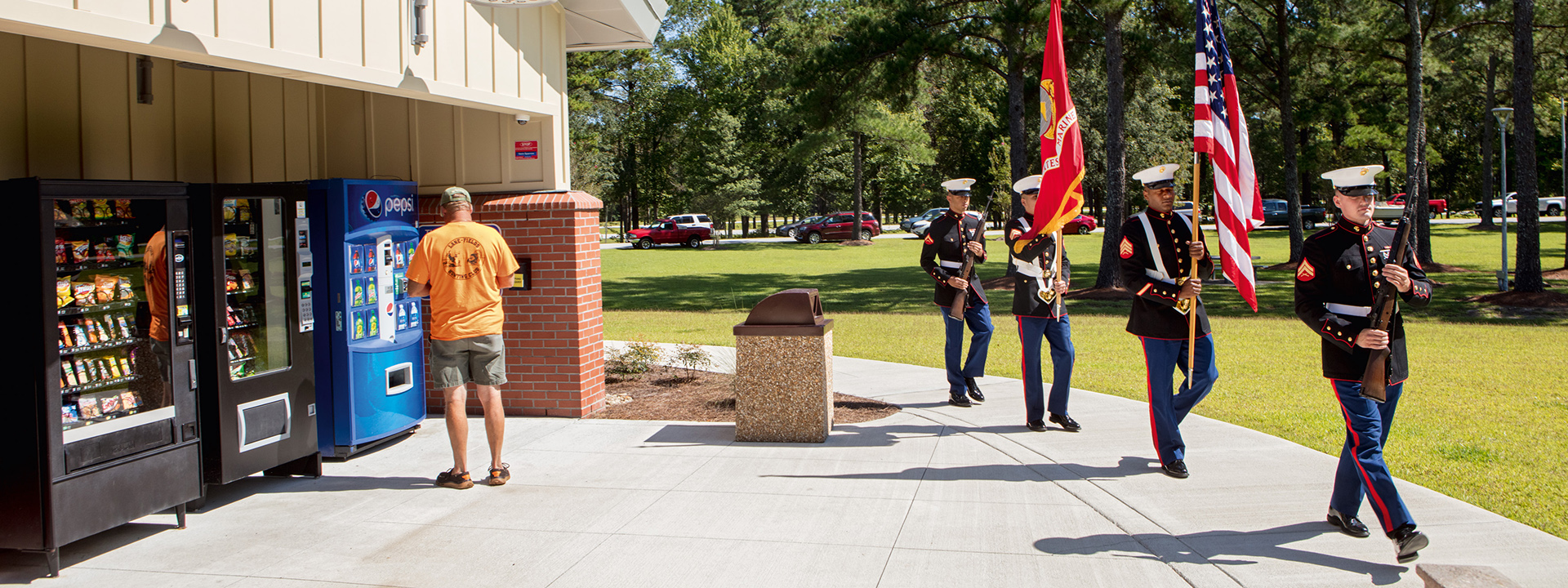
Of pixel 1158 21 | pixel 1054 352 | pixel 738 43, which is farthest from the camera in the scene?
pixel 738 43

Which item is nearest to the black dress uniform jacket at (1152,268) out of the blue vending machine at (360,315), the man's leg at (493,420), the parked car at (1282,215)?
the man's leg at (493,420)

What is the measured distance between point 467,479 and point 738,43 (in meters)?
52.4

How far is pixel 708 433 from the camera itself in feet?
23.4

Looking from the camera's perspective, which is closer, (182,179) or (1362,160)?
(182,179)

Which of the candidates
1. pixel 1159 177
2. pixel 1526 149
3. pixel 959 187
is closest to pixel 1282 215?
pixel 1526 149

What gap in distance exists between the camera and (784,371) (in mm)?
6664

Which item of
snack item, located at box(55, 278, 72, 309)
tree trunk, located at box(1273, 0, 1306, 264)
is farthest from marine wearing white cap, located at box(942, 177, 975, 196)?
tree trunk, located at box(1273, 0, 1306, 264)

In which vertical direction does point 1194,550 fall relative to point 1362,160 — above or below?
below

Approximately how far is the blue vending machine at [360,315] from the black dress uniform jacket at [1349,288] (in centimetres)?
548

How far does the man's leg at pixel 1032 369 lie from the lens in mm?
6941

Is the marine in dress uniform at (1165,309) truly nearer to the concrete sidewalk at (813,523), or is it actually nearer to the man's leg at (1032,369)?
the concrete sidewalk at (813,523)

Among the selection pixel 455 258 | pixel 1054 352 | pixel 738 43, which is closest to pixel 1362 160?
pixel 738 43

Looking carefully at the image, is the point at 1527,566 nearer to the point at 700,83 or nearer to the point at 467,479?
the point at 467,479

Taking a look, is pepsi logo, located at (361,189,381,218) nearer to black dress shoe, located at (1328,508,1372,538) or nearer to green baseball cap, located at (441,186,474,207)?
green baseball cap, located at (441,186,474,207)
